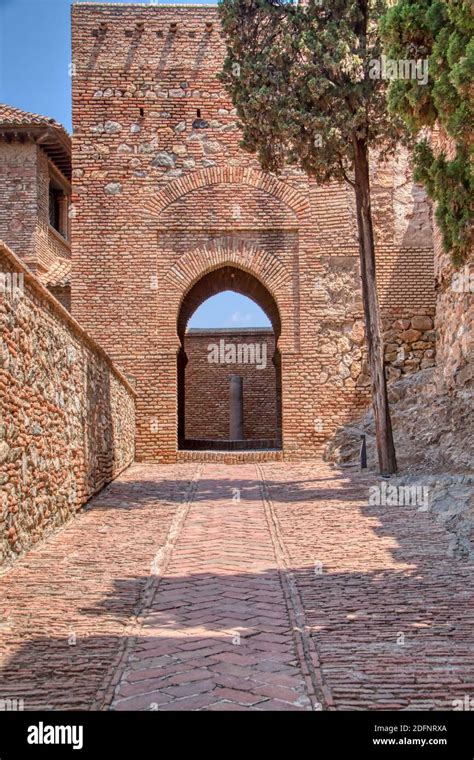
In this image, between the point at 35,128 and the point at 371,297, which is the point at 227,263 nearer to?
the point at 371,297

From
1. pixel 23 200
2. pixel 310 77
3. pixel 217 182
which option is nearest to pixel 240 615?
pixel 310 77

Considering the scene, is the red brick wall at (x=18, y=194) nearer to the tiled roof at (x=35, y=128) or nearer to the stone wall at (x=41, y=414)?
the tiled roof at (x=35, y=128)

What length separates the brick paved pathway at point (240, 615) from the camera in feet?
10.6

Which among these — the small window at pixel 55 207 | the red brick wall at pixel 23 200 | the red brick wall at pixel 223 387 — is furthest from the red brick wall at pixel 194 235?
the red brick wall at pixel 223 387

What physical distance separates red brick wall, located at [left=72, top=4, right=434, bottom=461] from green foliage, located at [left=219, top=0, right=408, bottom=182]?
12.6 ft

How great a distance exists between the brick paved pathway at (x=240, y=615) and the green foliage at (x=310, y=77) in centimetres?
573

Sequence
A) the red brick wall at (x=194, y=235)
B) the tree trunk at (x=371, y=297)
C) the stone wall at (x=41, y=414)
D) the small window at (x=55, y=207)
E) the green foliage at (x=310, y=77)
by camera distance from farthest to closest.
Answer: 1. the small window at (x=55, y=207)
2. the red brick wall at (x=194, y=235)
3. the tree trunk at (x=371, y=297)
4. the green foliage at (x=310, y=77)
5. the stone wall at (x=41, y=414)

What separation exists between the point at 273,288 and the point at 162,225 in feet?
8.57

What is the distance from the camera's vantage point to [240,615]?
14.3 ft

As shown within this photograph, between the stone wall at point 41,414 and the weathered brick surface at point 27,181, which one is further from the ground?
the weathered brick surface at point 27,181
